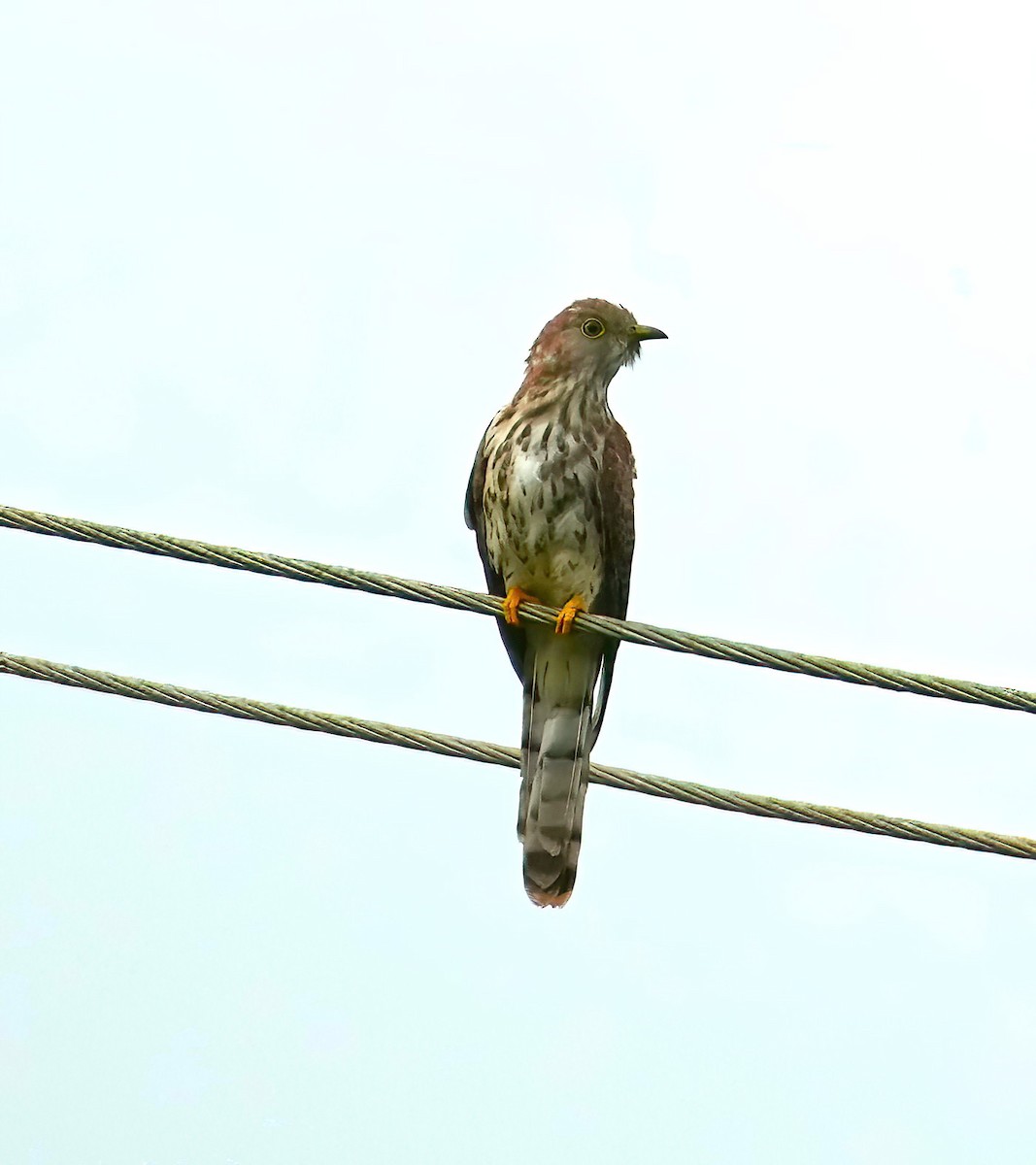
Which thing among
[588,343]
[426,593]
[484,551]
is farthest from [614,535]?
[426,593]

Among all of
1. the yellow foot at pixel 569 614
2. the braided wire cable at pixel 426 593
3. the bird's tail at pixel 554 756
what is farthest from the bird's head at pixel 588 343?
the braided wire cable at pixel 426 593

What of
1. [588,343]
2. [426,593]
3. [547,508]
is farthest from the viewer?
[588,343]

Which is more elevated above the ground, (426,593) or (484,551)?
(484,551)

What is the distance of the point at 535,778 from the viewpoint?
651 cm

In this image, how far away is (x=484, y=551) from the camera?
6.93 meters

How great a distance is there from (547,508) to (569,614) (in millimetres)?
859

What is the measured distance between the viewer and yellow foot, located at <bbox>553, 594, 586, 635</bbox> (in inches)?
220

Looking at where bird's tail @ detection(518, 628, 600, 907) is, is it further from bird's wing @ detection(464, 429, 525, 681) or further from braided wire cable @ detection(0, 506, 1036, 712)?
braided wire cable @ detection(0, 506, 1036, 712)

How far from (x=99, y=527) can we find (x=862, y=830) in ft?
7.02

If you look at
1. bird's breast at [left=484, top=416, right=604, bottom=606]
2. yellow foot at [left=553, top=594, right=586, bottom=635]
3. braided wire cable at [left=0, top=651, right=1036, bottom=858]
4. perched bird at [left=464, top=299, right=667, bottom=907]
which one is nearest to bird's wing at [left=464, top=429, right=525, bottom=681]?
perched bird at [left=464, top=299, right=667, bottom=907]

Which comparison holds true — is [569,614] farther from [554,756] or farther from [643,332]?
[643,332]

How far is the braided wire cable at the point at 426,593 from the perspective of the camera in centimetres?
429

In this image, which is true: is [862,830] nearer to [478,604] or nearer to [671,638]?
[671,638]

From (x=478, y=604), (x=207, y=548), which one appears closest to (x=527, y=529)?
(x=478, y=604)
